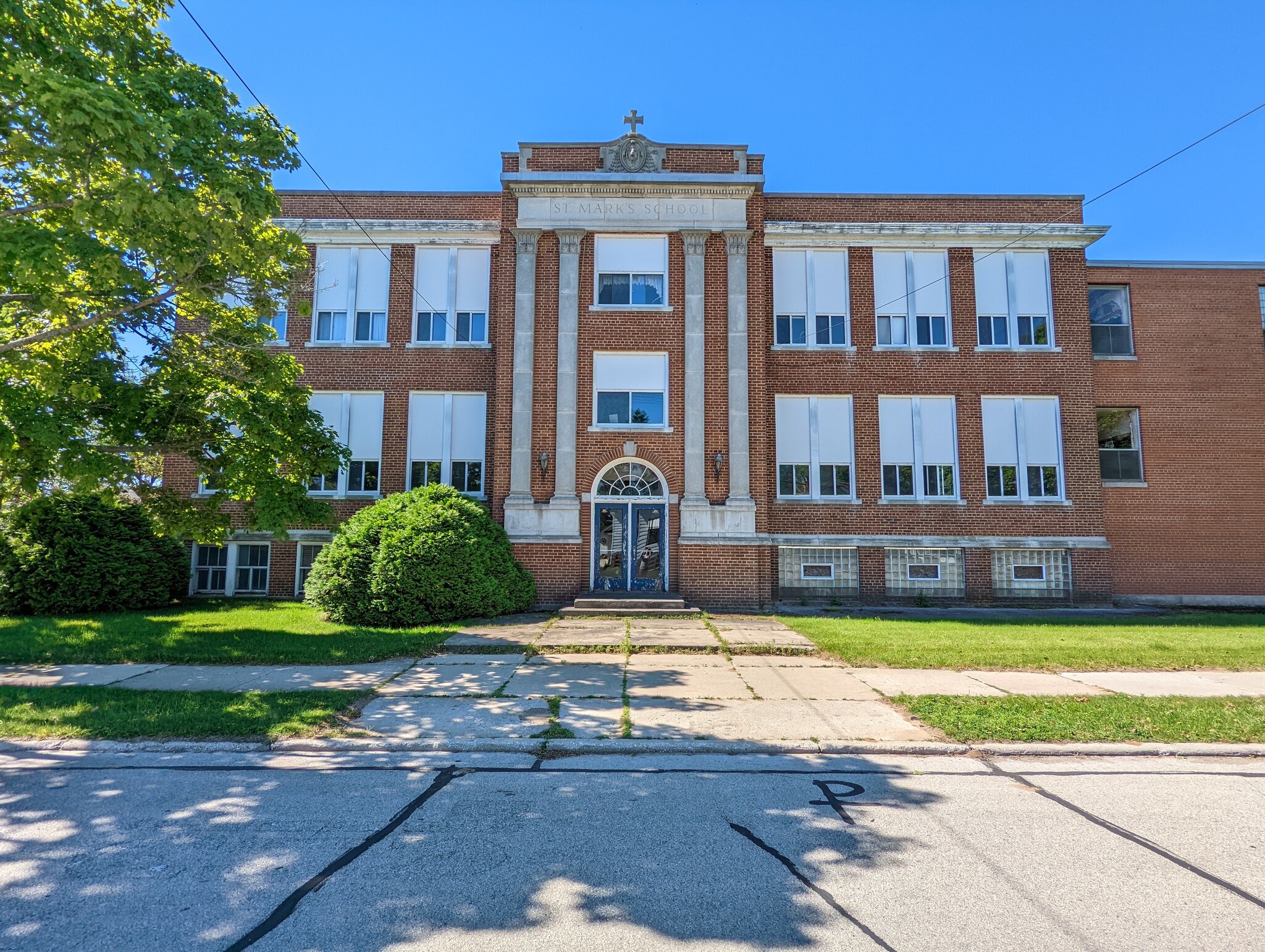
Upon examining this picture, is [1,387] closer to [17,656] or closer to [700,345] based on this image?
[17,656]

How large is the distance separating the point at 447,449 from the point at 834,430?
10.4 metres

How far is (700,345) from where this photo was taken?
56.3 feet

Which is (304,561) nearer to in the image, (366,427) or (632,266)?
(366,427)

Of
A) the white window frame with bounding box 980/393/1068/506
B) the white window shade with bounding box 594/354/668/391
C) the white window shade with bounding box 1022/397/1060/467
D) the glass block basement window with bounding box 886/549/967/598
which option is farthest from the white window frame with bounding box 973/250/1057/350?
the white window shade with bounding box 594/354/668/391

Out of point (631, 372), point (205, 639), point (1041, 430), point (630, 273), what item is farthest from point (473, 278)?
point (1041, 430)

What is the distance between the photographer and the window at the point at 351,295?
1877cm

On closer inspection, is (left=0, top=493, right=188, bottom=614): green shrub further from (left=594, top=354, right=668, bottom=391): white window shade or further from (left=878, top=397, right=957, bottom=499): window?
(left=878, top=397, right=957, bottom=499): window

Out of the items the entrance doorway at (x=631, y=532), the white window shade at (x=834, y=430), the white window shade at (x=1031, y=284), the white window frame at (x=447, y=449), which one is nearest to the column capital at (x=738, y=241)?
the white window shade at (x=834, y=430)

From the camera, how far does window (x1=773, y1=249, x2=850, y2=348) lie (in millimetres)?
18844

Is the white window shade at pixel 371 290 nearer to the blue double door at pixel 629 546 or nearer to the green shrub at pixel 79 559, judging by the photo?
the green shrub at pixel 79 559

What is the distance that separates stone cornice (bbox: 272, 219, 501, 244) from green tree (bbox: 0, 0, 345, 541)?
24.9 ft

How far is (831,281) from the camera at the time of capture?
18.9 metres

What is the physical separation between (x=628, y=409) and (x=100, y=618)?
38.8 ft

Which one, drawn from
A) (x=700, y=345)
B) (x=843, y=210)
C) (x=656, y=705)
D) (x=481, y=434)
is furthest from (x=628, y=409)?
(x=656, y=705)
